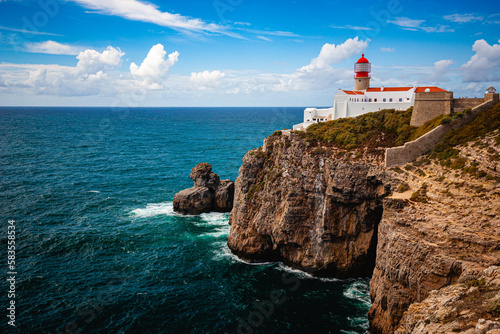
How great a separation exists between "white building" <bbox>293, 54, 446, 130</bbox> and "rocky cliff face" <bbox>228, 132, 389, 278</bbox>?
12918mm

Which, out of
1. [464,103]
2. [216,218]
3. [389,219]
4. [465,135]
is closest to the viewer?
[389,219]

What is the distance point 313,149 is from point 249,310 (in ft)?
72.0

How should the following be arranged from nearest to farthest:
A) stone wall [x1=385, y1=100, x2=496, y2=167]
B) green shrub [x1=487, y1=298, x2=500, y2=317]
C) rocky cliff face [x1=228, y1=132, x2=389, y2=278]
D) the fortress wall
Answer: green shrub [x1=487, y1=298, x2=500, y2=317]
stone wall [x1=385, y1=100, x2=496, y2=167]
rocky cliff face [x1=228, y1=132, x2=389, y2=278]
the fortress wall

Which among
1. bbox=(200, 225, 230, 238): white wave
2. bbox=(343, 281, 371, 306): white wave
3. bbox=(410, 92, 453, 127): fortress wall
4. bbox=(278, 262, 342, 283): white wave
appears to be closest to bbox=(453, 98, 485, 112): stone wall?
bbox=(410, 92, 453, 127): fortress wall

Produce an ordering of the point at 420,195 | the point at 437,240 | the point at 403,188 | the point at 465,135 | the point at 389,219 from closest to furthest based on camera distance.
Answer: the point at 437,240 → the point at 420,195 → the point at 389,219 → the point at 403,188 → the point at 465,135

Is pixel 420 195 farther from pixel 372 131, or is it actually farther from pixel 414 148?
pixel 372 131

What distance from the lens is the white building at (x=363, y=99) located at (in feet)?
174

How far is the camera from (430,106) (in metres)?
42.9

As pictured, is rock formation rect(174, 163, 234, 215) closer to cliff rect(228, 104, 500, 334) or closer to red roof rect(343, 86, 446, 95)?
cliff rect(228, 104, 500, 334)

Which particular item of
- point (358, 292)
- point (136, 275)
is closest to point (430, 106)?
point (358, 292)

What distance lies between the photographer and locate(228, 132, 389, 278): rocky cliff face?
1521 inches

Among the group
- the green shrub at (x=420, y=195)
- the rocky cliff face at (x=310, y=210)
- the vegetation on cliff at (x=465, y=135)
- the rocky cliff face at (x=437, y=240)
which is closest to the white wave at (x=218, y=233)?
the rocky cliff face at (x=310, y=210)

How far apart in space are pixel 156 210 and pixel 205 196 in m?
9.48

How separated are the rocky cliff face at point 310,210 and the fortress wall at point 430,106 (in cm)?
1097
